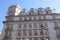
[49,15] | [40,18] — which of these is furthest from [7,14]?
[49,15]

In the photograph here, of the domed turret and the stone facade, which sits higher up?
the domed turret

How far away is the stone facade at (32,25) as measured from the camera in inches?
1336

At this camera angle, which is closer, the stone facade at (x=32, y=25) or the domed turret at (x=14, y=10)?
the stone facade at (x=32, y=25)

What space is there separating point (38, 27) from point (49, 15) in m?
5.90

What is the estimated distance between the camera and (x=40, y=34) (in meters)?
34.1

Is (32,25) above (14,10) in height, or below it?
below

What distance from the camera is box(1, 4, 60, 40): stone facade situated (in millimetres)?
33938

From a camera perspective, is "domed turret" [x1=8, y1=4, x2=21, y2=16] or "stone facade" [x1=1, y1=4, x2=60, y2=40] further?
"domed turret" [x1=8, y1=4, x2=21, y2=16]

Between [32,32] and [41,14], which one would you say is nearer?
[32,32]

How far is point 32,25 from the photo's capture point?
36000 millimetres

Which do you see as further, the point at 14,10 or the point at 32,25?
the point at 14,10

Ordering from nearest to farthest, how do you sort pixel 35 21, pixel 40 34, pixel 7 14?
pixel 40 34 → pixel 35 21 → pixel 7 14

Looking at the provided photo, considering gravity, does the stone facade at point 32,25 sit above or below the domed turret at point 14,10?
below

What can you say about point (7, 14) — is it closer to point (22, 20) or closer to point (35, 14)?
point (22, 20)
